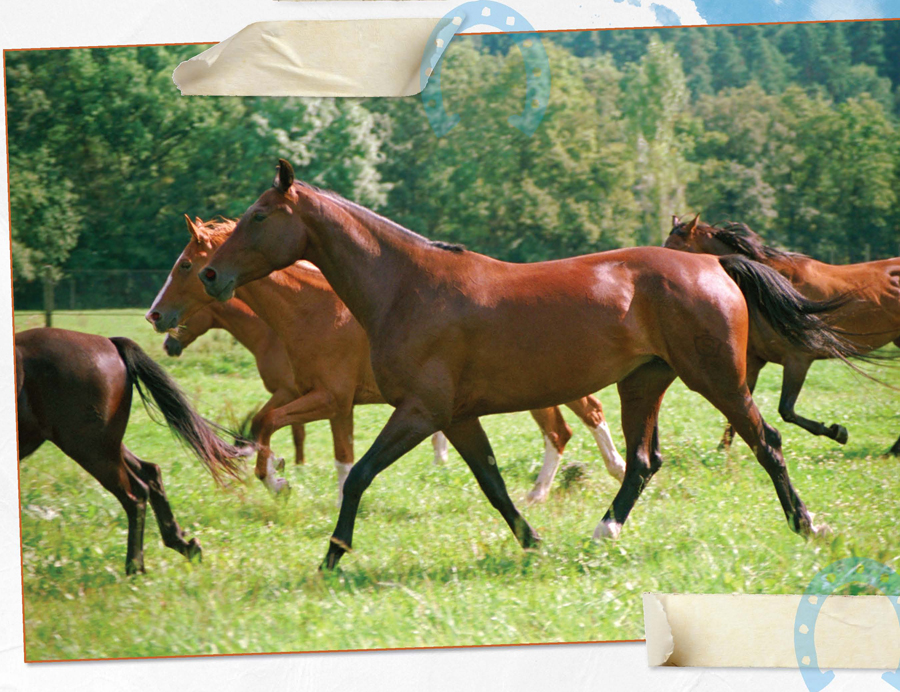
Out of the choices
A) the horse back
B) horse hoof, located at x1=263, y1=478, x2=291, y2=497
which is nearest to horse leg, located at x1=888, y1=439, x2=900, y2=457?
horse hoof, located at x1=263, y1=478, x2=291, y2=497

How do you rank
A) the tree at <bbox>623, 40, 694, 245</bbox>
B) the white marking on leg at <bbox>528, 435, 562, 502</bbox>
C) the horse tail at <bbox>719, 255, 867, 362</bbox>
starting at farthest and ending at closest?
the tree at <bbox>623, 40, 694, 245</bbox>, the white marking on leg at <bbox>528, 435, 562, 502</bbox>, the horse tail at <bbox>719, 255, 867, 362</bbox>

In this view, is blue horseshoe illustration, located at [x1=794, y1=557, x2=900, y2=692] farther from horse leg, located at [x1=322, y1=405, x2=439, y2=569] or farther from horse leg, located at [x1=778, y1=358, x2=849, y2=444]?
horse leg, located at [x1=778, y1=358, x2=849, y2=444]

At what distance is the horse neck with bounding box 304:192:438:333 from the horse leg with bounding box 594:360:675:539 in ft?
4.38

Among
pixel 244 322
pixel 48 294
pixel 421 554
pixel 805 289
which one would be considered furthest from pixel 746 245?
pixel 48 294

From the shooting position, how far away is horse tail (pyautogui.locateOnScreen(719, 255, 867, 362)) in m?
4.41

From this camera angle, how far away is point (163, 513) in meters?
4.36

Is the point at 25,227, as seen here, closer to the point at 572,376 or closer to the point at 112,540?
the point at 112,540

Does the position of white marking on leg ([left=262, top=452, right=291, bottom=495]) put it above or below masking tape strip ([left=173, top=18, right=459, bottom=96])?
below

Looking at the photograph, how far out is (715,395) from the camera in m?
4.17

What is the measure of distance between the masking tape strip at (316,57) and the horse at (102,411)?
1428 mm

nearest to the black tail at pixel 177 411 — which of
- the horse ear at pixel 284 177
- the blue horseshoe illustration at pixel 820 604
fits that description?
the horse ear at pixel 284 177

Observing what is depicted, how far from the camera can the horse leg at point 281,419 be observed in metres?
5.55

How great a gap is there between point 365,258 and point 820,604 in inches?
99.0

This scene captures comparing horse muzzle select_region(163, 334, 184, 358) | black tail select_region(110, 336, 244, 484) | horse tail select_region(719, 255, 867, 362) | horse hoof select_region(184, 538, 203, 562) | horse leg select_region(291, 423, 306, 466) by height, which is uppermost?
horse tail select_region(719, 255, 867, 362)
